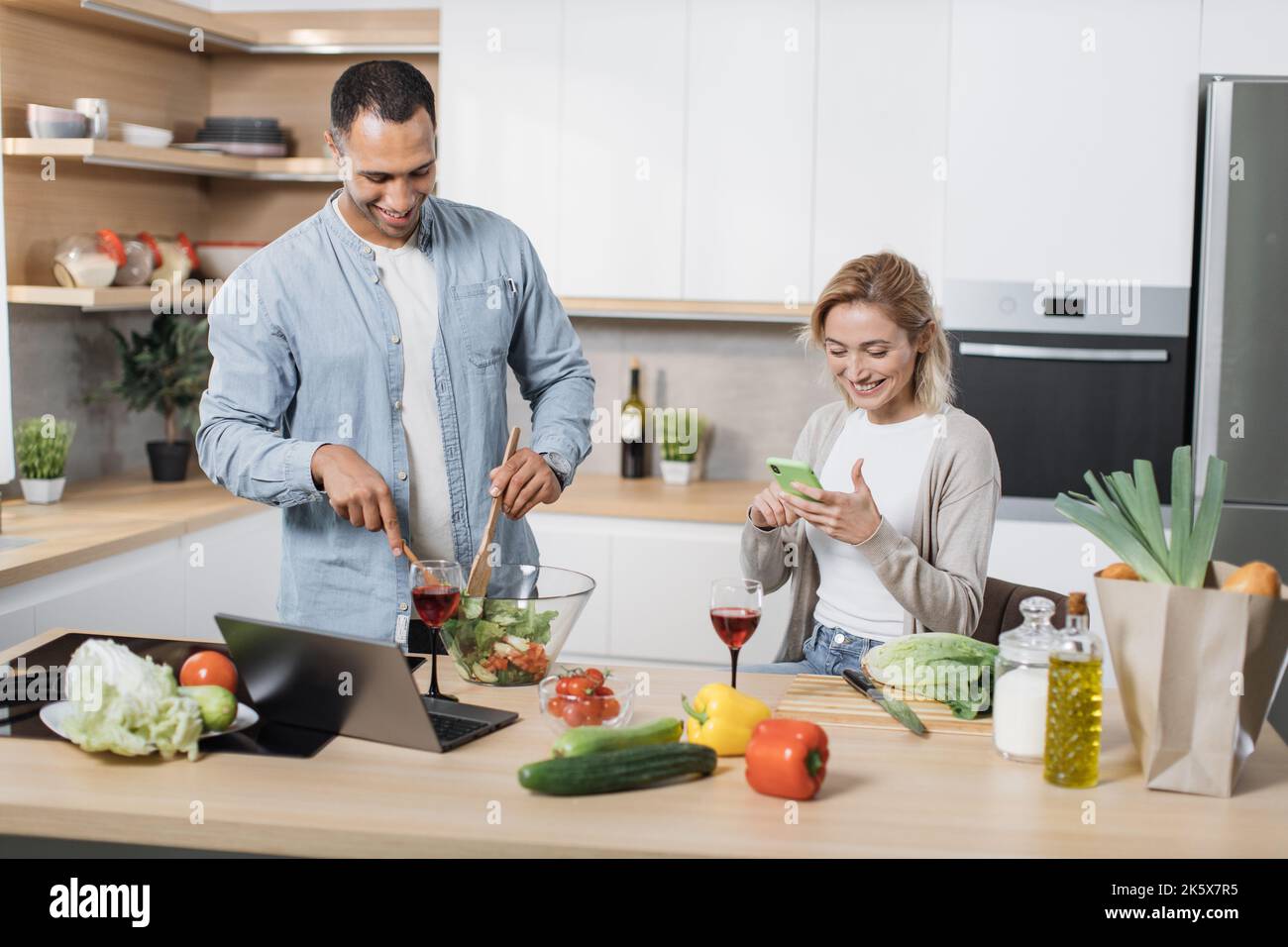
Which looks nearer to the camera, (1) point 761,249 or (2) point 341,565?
(2) point 341,565

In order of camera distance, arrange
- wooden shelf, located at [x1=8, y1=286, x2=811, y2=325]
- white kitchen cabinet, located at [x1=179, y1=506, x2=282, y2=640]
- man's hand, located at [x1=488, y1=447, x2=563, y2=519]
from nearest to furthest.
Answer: man's hand, located at [x1=488, y1=447, x2=563, y2=519] < white kitchen cabinet, located at [x1=179, y1=506, x2=282, y2=640] < wooden shelf, located at [x1=8, y1=286, x2=811, y2=325]

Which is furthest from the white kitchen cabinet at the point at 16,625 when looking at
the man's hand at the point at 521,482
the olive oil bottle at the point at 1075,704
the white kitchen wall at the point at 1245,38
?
the white kitchen wall at the point at 1245,38

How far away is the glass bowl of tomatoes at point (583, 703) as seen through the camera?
1.60 m

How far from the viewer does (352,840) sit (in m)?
1.37

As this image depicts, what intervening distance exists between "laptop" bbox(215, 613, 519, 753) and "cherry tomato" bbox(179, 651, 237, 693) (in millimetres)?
48

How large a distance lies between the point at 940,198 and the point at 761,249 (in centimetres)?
52

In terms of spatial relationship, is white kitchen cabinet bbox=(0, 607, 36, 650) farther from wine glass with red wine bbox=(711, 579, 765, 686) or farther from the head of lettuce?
wine glass with red wine bbox=(711, 579, 765, 686)

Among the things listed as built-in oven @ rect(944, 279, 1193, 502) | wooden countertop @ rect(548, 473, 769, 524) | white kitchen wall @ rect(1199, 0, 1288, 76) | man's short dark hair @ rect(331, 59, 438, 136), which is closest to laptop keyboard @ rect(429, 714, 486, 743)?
man's short dark hair @ rect(331, 59, 438, 136)

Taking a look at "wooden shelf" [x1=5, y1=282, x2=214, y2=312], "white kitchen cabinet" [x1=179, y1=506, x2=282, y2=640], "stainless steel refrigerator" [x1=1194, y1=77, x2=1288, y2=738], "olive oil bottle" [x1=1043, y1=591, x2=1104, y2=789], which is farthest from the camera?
"white kitchen cabinet" [x1=179, y1=506, x2=282, y2=640]

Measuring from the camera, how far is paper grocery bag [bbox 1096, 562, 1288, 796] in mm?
1449

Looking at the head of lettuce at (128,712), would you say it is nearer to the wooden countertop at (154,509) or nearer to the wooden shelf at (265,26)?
the wooden countertop at (154,509)

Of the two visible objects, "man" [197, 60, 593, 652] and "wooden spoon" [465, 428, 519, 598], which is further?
"man" [197, 60, 593, 652]
